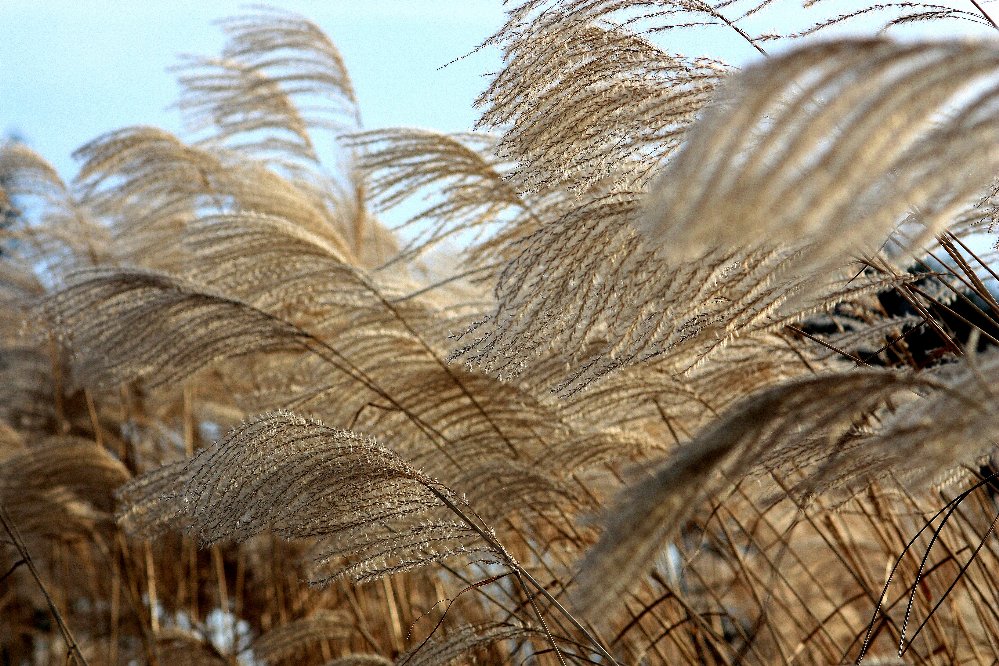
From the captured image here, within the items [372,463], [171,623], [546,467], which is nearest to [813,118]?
[372,463]

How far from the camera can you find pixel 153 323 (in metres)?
2.71

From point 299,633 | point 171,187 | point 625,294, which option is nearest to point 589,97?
point 625,294

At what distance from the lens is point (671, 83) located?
1864 mm

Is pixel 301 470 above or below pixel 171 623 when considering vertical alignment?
below

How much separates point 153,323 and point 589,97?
140 cm

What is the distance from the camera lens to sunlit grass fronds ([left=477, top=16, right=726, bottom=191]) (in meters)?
1.85

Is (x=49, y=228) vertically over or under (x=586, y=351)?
over

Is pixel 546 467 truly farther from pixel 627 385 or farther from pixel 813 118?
pixel 813 118

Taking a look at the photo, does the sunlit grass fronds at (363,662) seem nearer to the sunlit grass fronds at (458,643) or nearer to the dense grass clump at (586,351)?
the dense grass clump at (586,351)

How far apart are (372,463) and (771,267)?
763 mm

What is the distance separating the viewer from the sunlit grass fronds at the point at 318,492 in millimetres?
1861

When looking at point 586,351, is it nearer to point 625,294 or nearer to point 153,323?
point 625,294

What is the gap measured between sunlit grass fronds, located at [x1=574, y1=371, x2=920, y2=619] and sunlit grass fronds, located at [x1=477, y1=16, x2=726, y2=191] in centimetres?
85

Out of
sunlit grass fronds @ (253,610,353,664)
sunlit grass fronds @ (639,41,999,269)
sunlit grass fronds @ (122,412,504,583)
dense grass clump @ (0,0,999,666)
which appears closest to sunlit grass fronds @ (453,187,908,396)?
dense grass clump @ (0,0,999,666)
